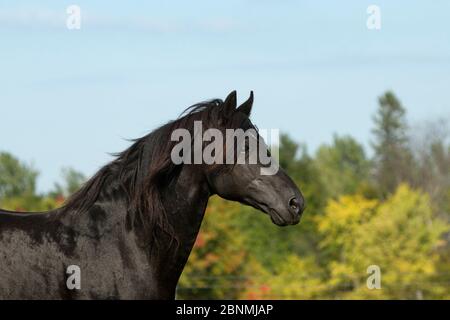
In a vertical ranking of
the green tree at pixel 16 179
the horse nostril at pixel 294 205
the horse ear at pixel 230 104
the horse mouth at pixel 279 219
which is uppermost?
the green tree at pixel 16 179

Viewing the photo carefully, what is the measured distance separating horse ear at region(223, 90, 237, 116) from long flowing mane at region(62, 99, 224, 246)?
0.04m

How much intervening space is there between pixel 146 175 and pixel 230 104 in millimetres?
774

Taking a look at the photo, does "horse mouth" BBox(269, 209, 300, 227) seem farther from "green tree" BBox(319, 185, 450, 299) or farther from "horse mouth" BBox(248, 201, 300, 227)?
"green tree" BBox(319, 185, 450, 299)

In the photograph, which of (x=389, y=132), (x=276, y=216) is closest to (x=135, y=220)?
(x=276, y=216)

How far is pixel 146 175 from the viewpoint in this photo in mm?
6242

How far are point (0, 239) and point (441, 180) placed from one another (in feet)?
179

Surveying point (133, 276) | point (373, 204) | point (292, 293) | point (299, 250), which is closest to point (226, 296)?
point (292, 293)

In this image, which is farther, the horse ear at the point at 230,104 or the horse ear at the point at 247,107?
the horse ear at the point at 247,107

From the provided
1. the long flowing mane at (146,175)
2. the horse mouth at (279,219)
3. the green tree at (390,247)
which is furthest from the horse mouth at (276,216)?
the green tree at (390,247)

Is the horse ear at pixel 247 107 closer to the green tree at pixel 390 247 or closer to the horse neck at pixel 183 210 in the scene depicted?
the horse neck at pixel 183 210

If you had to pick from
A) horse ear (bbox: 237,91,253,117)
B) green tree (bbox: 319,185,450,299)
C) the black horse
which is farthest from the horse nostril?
green tree (bbox: 319,185,450,299)

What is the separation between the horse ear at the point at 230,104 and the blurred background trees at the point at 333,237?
44.2 ft

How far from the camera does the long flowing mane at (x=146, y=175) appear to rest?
20.3ft
